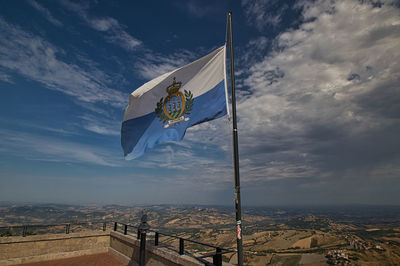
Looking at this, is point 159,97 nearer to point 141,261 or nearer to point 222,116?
point 222,116

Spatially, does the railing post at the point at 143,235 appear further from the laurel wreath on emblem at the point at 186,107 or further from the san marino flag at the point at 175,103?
the laurel wreath on emblem at the point at 186,107

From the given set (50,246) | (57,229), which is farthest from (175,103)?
(57,229)

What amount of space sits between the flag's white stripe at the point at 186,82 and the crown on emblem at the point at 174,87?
13 centimetres

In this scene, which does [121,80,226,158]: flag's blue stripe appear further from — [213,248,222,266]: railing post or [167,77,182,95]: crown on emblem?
[213,248,222,266]: railing post

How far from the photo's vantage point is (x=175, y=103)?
758 centimetres

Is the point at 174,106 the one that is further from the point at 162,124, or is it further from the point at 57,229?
the point at 57,229

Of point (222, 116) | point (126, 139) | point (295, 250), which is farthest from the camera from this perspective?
point (295, 250)

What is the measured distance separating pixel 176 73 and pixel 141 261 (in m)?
7.21

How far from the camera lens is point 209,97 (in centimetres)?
661

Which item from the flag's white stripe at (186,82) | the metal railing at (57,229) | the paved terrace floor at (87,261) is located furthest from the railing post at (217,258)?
the metal railing at (57,229)

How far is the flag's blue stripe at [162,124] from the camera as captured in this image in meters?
6.22

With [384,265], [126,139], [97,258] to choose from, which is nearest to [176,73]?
[126,139]

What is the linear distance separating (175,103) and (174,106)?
0.11 meters

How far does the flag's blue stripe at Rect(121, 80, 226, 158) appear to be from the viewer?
6223 mm
